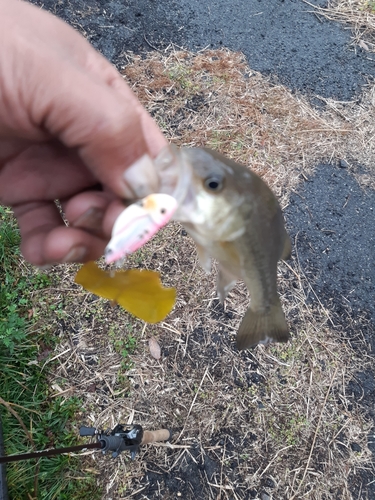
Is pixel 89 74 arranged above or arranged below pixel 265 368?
above

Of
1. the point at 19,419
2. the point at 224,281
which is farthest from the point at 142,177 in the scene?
the point at 19,419

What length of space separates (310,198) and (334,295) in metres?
0.91

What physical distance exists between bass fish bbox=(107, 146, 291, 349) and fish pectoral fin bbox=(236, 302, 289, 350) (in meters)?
0.03

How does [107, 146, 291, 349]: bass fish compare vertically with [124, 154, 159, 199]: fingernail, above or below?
below

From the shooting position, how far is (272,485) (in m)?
3.00

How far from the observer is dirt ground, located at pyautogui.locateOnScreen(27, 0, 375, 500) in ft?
9.85

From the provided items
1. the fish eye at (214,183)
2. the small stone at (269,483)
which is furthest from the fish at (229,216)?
the small stone at (269,483)

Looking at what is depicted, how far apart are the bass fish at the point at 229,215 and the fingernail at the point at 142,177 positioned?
26mm

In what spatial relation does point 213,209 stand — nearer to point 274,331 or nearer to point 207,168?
point 207,168

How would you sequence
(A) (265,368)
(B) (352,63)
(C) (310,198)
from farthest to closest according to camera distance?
(B) (352,63) → (C) (310,198) → (A) (265,368)

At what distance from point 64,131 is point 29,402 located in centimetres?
208

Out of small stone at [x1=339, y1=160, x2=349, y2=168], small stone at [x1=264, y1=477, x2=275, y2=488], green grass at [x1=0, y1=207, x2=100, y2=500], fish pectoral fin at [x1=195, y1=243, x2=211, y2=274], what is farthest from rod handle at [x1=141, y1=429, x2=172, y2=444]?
small stone at [x1=339, y1=160, x2=349, y2=168]

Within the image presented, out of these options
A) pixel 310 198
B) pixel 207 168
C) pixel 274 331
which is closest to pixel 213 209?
pixel 207 168

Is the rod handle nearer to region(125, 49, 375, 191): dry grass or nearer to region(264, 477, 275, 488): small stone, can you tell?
region(264, 477, 275, 488): small stone
